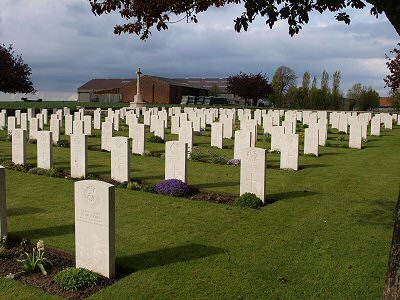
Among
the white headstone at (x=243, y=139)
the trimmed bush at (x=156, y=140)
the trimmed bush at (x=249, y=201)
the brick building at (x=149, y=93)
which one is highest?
the brick building at (x=149, y=93)

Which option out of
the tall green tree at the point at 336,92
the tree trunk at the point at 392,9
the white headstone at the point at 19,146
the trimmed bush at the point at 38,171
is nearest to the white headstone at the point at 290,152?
the trimmed bush at the point at 38,171

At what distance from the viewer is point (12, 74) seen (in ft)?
132

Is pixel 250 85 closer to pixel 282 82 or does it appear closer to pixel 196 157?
pixel 282 82

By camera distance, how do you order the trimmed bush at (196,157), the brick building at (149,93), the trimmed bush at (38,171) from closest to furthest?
1. the trimmed bush at (38,171)
2. the trimmed bush at (196,157)
3. the brick building at (149,93)

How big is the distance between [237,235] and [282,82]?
204ft

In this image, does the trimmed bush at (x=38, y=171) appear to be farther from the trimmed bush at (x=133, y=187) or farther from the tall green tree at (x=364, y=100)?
the tall green tree at (x=364, y=100)

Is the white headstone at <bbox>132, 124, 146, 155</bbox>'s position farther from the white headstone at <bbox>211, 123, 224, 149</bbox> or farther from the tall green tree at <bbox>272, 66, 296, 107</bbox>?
the tall green tree at <bbox>272, 66, 296, 107</bbox>

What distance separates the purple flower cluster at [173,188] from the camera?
409 inches

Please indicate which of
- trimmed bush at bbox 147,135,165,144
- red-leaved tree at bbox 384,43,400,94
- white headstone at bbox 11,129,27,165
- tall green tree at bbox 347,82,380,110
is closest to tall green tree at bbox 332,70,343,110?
tall green tree at bbox 347,82,380,110

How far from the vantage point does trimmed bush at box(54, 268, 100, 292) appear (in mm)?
5686

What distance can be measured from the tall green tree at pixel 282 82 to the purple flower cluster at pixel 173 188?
180ft

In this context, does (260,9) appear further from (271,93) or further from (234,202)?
(271,93)

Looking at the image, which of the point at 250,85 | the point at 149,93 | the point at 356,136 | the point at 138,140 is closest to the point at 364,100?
the point at 250,85

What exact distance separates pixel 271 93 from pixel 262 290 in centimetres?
5861
